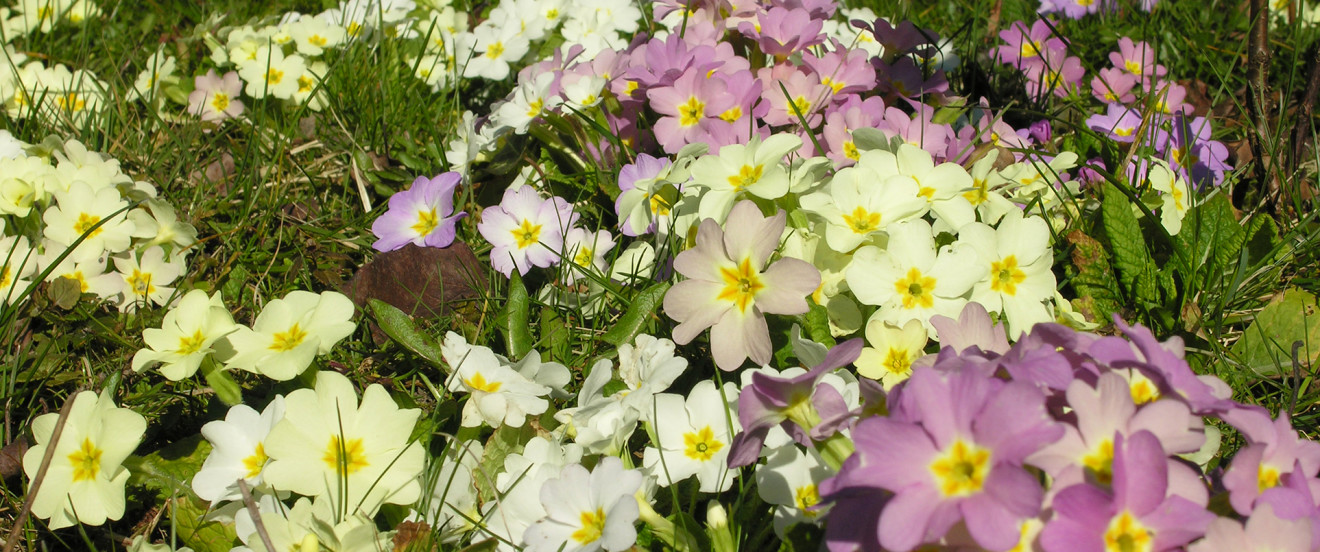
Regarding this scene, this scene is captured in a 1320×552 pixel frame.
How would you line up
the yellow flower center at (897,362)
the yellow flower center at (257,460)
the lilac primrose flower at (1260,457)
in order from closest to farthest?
1. the lilac primrose flower at (1260,457)
2. the yellow flower center at (257,460)
3. the yellow flower center at (897,362)

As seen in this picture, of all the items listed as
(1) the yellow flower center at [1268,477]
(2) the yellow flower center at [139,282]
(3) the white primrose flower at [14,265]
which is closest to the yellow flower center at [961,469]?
(1) the yellow flower center at [1268,477]

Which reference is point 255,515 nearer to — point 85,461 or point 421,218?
point 85,461

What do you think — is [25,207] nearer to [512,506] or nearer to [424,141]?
[424,141]

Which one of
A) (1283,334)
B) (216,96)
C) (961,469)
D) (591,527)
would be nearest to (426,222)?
(591,527)

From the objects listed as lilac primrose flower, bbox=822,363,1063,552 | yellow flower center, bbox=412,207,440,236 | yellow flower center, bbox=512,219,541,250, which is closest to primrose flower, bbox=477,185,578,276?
yellow flower center, bbox=512,219,541,250

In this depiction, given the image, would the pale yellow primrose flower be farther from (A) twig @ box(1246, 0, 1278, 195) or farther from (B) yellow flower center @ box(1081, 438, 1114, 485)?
(A) twig @ box(1246, 0, 1278, 195)

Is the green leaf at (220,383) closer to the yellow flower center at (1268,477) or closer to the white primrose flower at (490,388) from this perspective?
the white primrose flower at (490,388)

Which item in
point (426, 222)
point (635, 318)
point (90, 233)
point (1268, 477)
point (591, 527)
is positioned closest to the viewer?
point (1268, 477)

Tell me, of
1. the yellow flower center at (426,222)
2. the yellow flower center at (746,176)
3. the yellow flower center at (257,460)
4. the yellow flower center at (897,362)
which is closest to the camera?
the yellow flower center at (257,460)
